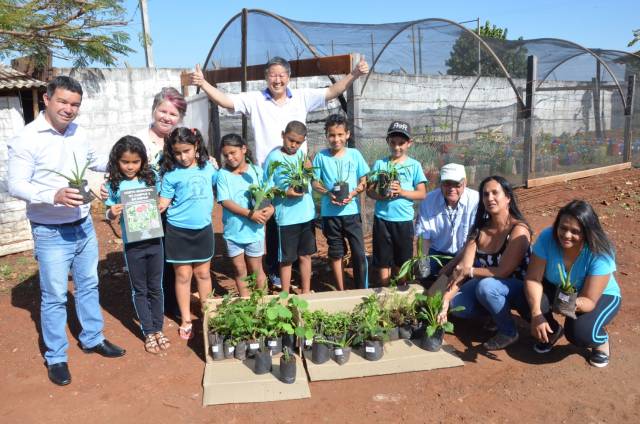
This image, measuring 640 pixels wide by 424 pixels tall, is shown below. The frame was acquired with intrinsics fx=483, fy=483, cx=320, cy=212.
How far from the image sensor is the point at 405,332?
3.37 meters

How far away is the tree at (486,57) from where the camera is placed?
7.52 m

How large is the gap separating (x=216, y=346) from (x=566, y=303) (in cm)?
215

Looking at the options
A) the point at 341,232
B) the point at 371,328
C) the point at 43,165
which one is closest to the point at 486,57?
the point at 341,232

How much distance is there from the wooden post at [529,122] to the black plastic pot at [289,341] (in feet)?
21.9

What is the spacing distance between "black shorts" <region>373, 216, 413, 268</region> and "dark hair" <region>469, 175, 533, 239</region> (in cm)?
55

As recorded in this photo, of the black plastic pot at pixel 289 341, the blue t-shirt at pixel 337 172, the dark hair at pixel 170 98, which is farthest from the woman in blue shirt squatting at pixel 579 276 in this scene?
the dark hair at pixel 170 98

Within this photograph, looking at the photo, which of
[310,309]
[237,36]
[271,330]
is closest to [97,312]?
[271,330]

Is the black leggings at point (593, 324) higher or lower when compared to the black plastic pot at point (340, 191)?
lower

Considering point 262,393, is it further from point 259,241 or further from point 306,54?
point 306,54

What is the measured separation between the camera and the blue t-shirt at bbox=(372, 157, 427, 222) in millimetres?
3826

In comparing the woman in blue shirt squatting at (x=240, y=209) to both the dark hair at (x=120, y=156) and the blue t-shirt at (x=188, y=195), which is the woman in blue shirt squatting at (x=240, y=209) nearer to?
the blue t-shirt at (x=188, y=195)

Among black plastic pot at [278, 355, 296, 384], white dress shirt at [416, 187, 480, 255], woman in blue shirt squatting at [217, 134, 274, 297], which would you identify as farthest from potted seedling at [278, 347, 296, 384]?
white dress shirt at [416, 187, 480, 255]

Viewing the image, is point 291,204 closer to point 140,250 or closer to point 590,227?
point 140,250

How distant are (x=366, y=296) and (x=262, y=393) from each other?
1.08 meters
